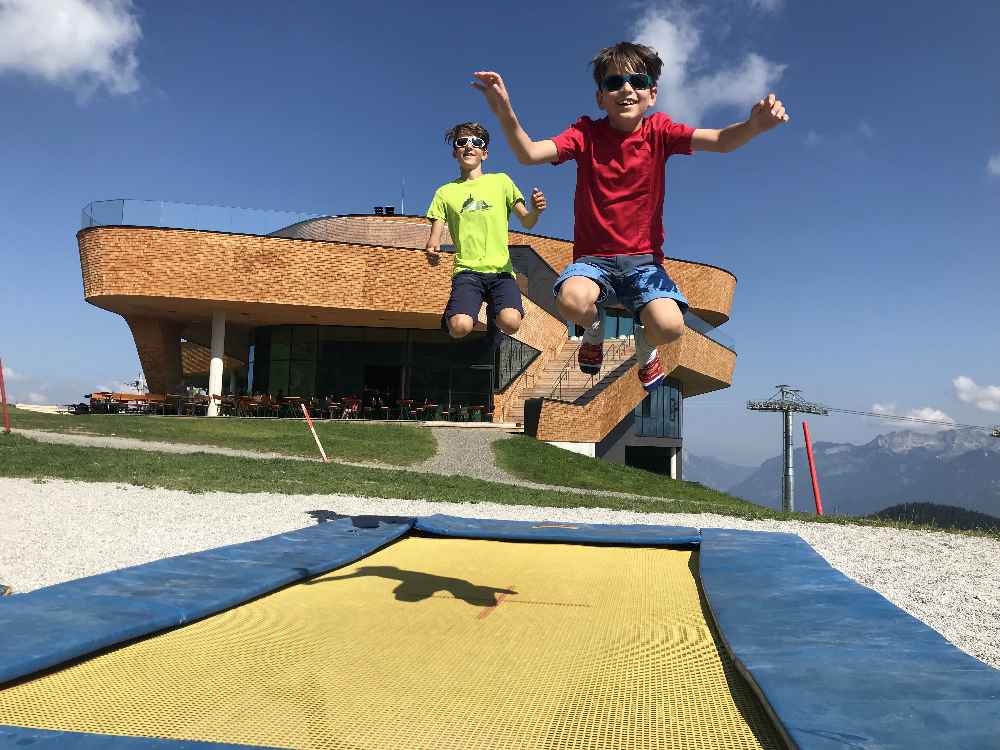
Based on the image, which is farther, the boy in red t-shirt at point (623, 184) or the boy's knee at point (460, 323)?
the boy's knee at point (460, 323)

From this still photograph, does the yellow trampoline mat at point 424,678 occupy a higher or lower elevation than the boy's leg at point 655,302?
lower

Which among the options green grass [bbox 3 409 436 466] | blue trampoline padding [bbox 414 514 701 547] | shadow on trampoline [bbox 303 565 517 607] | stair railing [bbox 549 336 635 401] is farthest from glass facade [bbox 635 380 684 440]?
shadow on trampoline [bbox 303 565 517 607]

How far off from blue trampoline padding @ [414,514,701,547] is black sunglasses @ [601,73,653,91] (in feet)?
11.7

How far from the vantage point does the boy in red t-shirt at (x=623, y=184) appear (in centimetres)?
365

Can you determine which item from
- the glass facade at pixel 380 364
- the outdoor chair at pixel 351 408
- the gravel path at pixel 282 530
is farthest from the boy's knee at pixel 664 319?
the glass facade at pixel 380 364

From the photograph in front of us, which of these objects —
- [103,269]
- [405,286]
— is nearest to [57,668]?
[405,286]

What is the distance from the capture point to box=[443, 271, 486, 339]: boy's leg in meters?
4.34

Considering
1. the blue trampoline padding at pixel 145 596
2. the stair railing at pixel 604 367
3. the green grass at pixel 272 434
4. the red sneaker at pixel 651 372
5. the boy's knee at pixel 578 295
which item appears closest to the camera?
the blue trampoline padding at pixel 145 596

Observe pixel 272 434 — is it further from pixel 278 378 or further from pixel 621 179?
pixel 621 179

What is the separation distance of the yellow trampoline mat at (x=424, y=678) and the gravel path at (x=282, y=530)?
7.14ft

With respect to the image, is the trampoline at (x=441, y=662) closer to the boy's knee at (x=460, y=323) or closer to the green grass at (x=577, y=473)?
the boy's knee at (x=460, y=323)

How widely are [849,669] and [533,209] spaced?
3.51 metres

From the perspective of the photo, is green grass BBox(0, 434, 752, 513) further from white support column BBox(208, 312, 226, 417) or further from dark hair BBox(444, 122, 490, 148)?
white support column BBox(208, 312, 226, 417)

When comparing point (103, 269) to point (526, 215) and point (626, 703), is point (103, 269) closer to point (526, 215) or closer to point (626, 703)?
point (526, 215)
